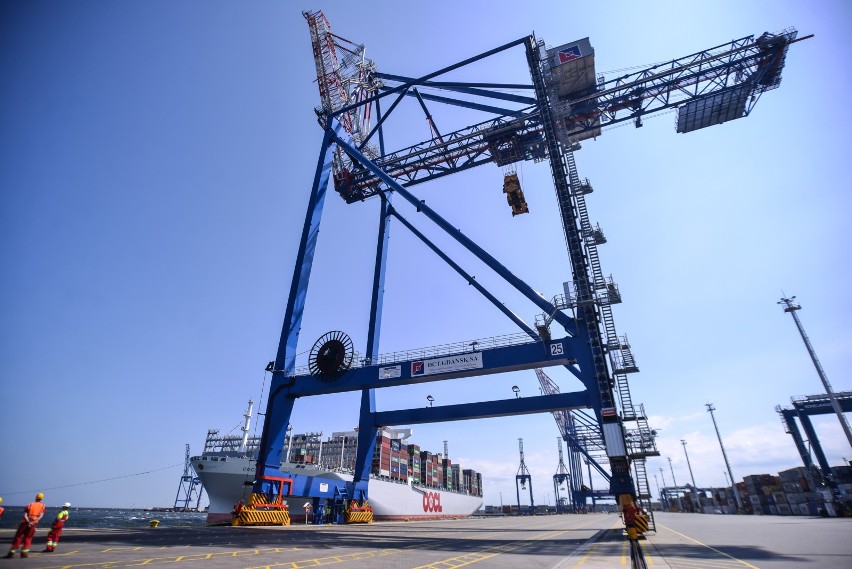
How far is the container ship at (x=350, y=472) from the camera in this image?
31.6 metres

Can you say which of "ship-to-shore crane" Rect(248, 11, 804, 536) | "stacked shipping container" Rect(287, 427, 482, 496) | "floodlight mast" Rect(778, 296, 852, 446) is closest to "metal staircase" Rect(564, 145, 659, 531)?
"ship-to-shore crane" Rect(248, 11, 804, 536)

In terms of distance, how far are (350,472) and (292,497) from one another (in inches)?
440

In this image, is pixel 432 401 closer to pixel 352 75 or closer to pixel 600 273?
pixel 600 273

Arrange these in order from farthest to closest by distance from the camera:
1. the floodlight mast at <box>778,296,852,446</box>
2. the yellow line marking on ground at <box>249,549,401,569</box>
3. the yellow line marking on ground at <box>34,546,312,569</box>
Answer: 1. the floodlight mast at <box>778,296,852,446</box>
2. the yellow line marking on ground at <box>249,549,401,569</box>
3. the yellow line marking on ground at <box>34,546,312,569</box>

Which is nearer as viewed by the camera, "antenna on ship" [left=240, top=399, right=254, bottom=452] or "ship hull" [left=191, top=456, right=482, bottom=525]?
"ship hull" [left=191, top=456, right=482, bottom=525]

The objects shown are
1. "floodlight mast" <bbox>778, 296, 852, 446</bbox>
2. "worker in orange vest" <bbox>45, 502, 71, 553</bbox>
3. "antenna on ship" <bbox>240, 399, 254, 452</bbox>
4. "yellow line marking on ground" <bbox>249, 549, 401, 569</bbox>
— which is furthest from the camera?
"antenna on ship" <bbox>240, 399, 254, 452</bbox>

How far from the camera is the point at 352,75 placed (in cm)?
2964

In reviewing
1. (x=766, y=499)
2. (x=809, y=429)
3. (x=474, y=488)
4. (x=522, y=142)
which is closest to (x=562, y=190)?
(x=522, y=142)

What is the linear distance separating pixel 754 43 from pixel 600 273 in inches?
556

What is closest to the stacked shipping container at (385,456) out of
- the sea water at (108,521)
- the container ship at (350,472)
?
the container ship at (350,472)

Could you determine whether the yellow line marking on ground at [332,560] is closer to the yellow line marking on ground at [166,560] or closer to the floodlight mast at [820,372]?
the yellow line marking on ground at [166,560]

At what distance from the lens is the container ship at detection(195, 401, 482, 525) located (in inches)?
1243

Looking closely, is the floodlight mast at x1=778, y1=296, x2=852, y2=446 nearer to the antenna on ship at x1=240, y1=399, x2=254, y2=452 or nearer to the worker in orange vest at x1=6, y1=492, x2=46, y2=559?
the worker in orange vest at x1=6, y1=492, x2=46, y2=559

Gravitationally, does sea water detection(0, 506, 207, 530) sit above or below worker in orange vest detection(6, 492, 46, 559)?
below
